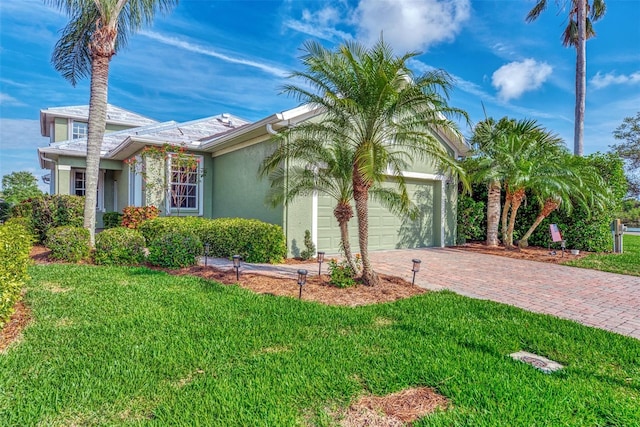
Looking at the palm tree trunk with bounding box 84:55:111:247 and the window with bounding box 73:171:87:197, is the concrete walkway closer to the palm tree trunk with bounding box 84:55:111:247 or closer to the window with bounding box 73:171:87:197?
the palm tree trunk with bounding box 84:55:111:247

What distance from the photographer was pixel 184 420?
2.48 metres

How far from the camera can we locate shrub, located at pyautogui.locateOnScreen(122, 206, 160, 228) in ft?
39.2

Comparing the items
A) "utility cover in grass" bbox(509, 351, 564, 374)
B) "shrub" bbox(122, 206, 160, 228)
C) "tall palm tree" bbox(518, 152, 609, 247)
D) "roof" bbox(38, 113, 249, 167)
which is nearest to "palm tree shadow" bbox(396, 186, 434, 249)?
"tall palm tree" bbox(518, 152, 609, 247)

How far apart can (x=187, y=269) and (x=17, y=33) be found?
1039cm

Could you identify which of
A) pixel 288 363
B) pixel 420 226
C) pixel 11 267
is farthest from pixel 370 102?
pixel 420 226

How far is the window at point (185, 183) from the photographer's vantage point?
12578 millimetres

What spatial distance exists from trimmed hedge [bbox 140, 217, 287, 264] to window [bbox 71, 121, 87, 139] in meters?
15.6

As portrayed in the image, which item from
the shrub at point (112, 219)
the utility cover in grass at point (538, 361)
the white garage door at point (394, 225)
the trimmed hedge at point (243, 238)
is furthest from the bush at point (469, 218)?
the shrub at point (112, 219)

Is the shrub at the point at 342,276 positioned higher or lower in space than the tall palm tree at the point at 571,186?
lower

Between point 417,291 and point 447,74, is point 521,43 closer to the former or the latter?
point 447,74

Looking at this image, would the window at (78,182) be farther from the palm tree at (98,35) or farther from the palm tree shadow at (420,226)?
the palm tree shadow at (420,226)

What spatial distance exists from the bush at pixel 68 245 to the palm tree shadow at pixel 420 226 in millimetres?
9575

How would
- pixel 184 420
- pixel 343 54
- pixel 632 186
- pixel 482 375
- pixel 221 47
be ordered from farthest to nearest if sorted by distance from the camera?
1. pixel 632 186
2. pixel 221 47
3. pixel 343 54
4. pixel 482 375
5. pixel 184 420

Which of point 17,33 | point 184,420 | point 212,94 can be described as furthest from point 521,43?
point 17,33
